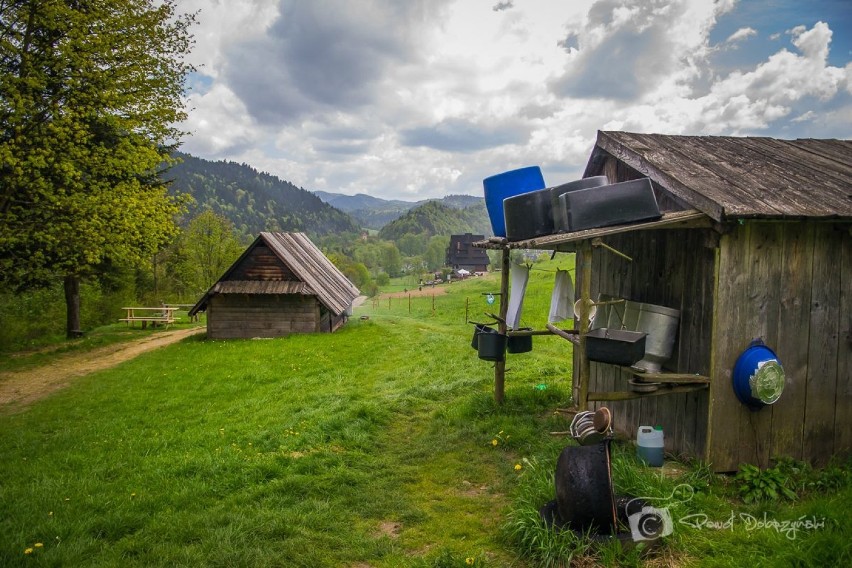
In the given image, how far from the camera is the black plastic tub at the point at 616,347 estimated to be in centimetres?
566

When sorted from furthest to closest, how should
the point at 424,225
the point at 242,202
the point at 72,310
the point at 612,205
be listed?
the point at 424,225 < the point at 242,202 < the point at 72,310 < the point at 612,205

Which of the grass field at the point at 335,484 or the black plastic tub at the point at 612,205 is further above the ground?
the black plastic tub at the point at 612,205

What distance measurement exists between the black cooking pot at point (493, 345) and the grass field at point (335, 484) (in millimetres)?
1007

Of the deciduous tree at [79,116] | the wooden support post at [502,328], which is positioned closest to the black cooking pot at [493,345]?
the wooden support post at [502,328]

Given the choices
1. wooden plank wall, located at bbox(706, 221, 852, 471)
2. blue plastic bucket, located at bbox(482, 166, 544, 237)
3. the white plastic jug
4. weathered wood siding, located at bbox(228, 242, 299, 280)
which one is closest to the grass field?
the white plastic jug

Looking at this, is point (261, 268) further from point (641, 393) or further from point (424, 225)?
point (424, 225)

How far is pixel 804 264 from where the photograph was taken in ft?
20.0

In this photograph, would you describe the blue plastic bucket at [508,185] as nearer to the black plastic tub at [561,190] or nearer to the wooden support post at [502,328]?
the black plastic tub at [561,190]

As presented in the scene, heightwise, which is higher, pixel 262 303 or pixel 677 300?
pixel 677 300

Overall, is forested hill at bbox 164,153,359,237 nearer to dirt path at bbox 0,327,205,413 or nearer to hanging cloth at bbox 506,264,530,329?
dirt path at bbox 0,327,205,413

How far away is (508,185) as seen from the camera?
7961 mm

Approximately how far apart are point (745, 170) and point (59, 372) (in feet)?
61.7

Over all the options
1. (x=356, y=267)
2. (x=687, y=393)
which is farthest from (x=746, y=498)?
(x=356, y=267)

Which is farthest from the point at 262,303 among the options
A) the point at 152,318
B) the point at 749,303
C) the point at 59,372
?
the point at 749,303
